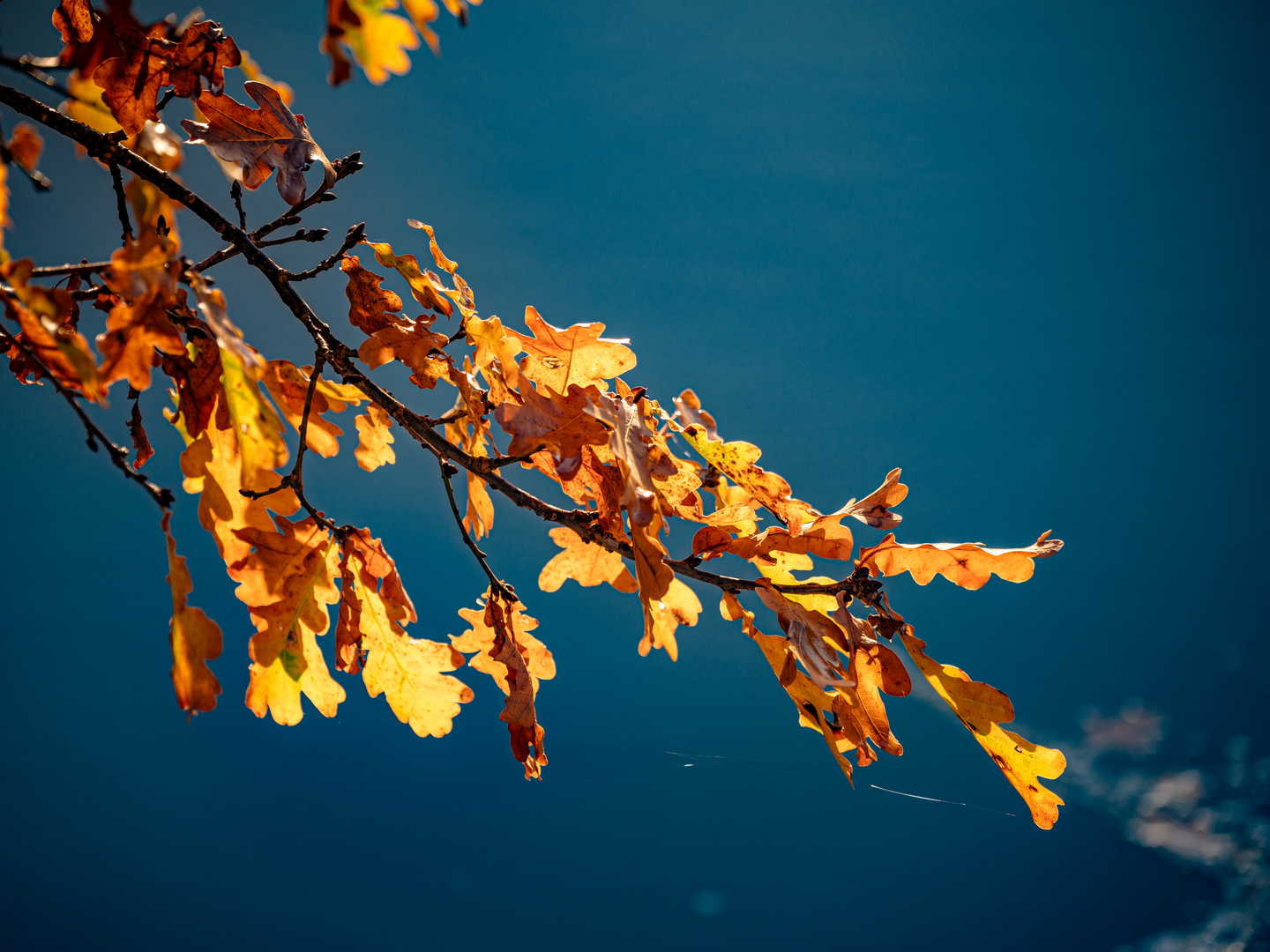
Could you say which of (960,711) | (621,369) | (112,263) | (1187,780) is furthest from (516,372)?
(1187,780)

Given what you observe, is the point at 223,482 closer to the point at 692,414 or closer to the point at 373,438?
the point at 373,438

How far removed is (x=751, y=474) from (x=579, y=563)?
139 millimetres

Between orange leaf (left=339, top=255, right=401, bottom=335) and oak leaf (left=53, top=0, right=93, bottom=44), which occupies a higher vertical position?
oak leaf (left=53, top=0, right=93, bottom=44)

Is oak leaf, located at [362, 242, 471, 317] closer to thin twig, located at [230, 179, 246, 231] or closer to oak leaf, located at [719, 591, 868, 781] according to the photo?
thin twig, located at [230, 179, 246, 231]

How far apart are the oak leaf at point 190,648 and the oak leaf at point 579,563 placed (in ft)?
0.68

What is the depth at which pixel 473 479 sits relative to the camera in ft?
1.48

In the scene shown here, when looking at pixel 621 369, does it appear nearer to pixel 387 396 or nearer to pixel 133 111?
pixel 387 396

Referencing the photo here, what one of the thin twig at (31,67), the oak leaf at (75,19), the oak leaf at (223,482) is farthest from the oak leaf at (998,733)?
the oak leaf at (75,19)

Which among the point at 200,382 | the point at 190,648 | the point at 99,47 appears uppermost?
the point at 99,47

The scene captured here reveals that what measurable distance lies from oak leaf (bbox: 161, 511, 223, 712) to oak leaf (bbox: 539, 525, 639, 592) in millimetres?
207

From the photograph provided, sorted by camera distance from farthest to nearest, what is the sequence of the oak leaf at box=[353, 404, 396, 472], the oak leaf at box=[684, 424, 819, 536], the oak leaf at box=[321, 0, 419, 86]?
the oak leaf at box=[353, 404, 396, 472] → the oak leaf at box=[684, 424, 819, 536] → the oak leaf at box=[321, 0, 419, 86]

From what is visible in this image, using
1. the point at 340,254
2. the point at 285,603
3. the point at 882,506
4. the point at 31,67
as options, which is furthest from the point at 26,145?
the point at 882,506

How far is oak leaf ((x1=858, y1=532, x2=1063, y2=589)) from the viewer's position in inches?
13.1

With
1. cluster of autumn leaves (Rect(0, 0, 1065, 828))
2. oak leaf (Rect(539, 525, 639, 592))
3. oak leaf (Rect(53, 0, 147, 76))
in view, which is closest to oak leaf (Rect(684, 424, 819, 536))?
cluster of autumn leaves (Rect(0, 0, 1065, 828))
